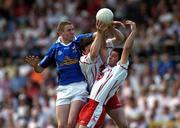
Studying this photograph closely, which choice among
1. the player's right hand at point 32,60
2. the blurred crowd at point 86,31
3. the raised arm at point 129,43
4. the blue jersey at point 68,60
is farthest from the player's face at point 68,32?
the blurred crowd at point 86,31

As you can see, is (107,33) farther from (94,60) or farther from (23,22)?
(23,22)

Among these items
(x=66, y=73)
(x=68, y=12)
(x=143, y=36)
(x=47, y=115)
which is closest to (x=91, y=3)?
(x=68, y=12)

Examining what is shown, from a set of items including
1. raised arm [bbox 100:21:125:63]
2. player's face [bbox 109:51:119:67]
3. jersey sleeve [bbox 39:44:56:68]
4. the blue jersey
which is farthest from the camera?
jersey sleeve [bbox 39:44:56:68]

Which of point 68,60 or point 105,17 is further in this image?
point 68,60

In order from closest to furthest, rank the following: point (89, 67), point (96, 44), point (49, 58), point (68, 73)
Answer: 1. point (96, 44)
2. point (89, 67)
3. point (68, 73)
4. point (49, 58)

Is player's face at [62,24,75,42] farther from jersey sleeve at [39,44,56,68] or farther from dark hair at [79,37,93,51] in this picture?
jersey sleeve at [39,44,56,68]

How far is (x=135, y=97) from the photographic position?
22.6m

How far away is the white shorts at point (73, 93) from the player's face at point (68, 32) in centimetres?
81

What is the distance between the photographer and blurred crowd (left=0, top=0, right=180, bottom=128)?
22.1m

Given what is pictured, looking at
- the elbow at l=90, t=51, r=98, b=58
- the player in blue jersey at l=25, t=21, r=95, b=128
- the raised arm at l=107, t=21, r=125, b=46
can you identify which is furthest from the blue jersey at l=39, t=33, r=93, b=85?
the elbow at l=90, t=51, r=98, b=58

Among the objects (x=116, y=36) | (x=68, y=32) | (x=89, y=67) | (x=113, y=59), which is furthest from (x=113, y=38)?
(x=68, y=32)

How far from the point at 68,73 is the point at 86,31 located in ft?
35.2

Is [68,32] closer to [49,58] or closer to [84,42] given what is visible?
[84,42]

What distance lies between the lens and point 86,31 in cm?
2592
